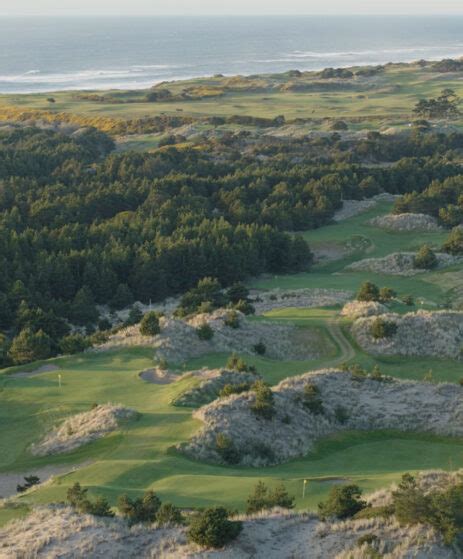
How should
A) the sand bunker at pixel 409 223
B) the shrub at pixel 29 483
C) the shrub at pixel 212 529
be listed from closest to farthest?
the shrub at pixel 212 529 < the shrub at pixel 29 483 < the sand bunker at pixel 409 223

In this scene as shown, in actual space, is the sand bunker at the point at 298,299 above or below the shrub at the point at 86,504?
below

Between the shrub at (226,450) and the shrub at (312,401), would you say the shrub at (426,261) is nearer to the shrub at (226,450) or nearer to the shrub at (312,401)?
the shrub at (312,401)

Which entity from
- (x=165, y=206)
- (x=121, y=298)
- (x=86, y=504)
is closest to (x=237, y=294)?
(x=121, y=298)

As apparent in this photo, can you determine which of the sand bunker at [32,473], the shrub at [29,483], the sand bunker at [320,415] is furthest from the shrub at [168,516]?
the shrub at [29,483]

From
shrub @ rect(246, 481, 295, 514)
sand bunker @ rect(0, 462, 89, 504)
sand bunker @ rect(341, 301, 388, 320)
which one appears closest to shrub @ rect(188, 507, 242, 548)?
shrub @ rect(246, 481, 295, 514)

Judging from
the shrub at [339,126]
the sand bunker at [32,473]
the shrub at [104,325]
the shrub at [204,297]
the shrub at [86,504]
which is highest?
the shrub at [339,126]
